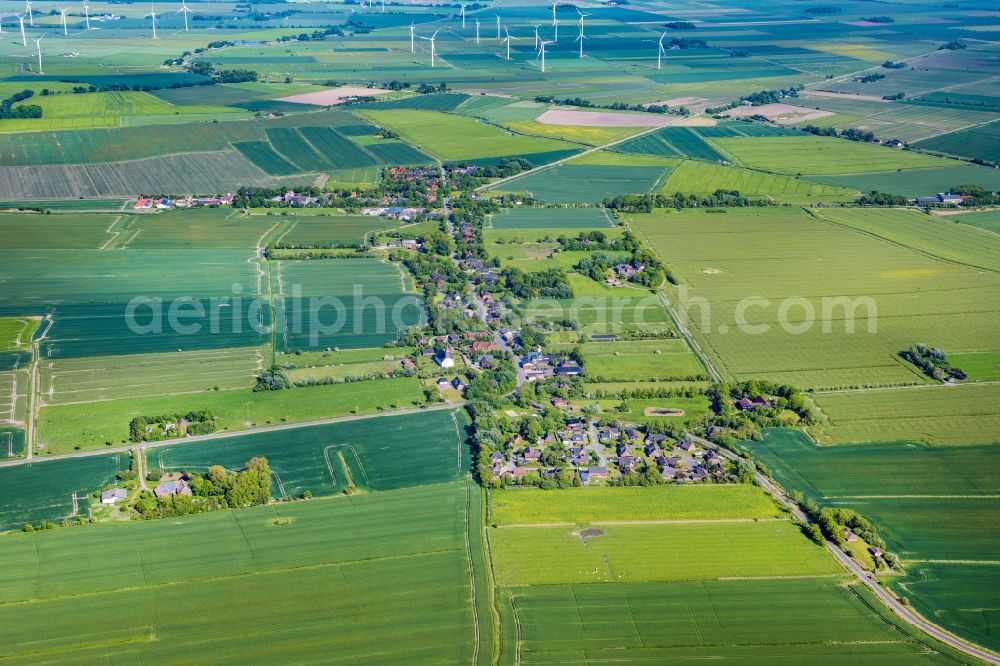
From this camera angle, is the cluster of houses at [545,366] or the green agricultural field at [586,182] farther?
the green agricultural field at [586,182]

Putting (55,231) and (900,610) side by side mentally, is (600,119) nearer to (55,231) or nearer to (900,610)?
(55,231)

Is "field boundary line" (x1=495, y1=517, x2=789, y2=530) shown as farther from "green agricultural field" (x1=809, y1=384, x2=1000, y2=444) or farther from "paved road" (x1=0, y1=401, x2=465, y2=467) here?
"paved road" (x1=0, y1=401, x2=465, y2=467)

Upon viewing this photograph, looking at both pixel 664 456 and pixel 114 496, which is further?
pixel 664 456

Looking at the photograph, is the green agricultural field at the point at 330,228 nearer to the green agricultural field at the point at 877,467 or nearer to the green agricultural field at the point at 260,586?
the green agricultural field at the point at 260,586

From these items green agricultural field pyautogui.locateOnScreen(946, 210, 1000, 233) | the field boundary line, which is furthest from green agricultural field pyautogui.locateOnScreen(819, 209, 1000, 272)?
the field boundary line

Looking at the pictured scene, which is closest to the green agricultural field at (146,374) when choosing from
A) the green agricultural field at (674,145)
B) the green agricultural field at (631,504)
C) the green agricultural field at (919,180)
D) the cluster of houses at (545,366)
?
the cluster of houses at (545,366)

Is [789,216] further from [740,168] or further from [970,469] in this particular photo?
[970,469]

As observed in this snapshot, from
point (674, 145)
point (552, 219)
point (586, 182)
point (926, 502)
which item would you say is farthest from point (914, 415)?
point (674, 145)
